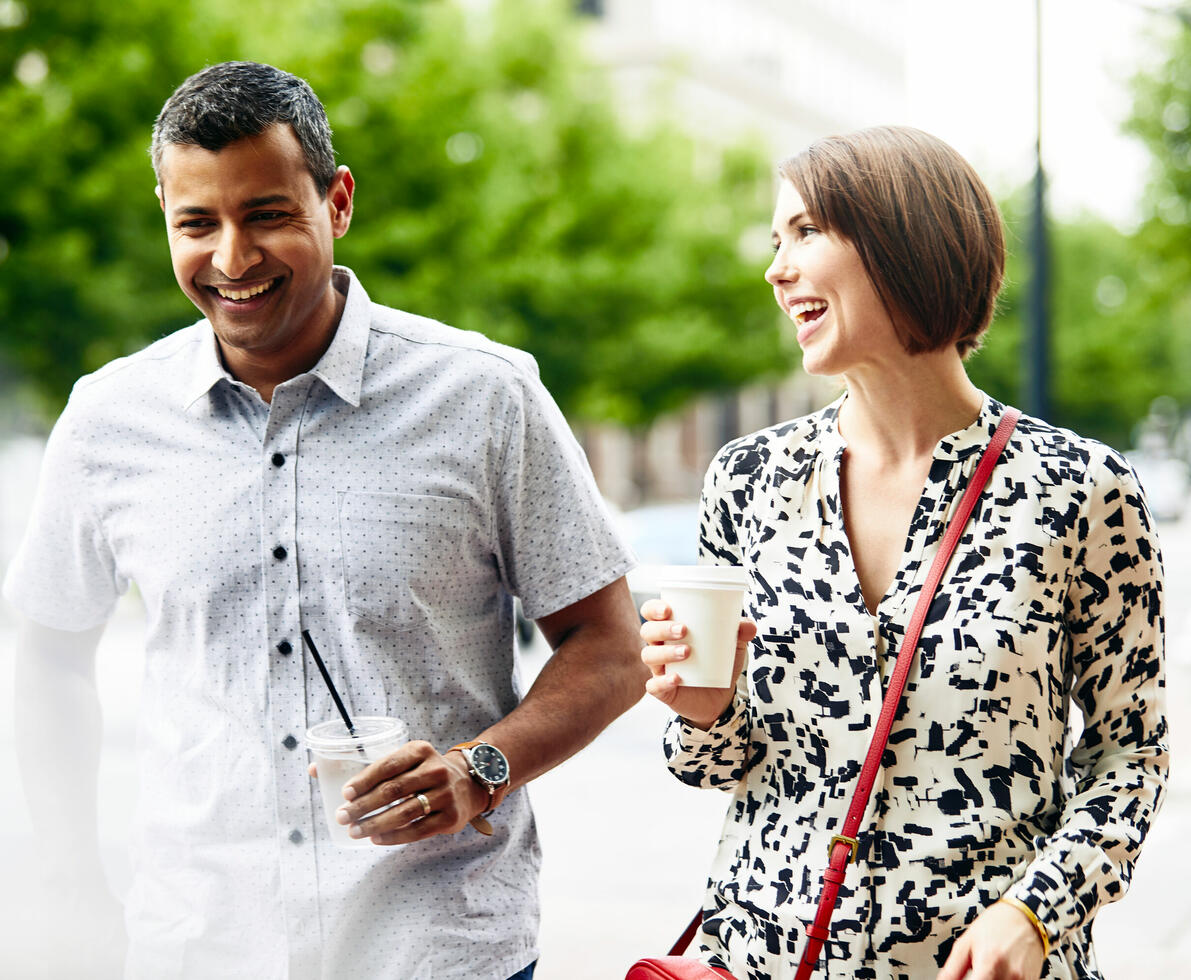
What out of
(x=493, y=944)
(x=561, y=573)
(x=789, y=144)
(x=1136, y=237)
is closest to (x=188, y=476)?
(x=561, y=573)

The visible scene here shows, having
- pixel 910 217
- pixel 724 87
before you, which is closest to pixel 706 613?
pixel 910 217

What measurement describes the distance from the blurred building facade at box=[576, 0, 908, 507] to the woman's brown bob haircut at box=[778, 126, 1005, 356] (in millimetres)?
27827

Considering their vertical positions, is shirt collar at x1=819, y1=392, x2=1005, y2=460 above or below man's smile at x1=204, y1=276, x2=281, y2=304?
below

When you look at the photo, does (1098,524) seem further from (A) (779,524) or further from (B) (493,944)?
(B) (493,944)

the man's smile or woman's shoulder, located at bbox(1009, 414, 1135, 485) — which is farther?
the man's smile

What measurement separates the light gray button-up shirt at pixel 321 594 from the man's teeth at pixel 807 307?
499mm

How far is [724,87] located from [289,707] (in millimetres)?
49982

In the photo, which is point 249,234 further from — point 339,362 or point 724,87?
point 724,87

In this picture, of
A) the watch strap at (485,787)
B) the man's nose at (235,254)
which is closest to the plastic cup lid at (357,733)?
the watch strap at (485,787)

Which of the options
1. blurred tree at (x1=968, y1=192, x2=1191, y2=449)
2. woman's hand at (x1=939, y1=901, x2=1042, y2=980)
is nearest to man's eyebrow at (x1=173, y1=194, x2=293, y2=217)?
woman's hand at (x1=939, y1=901, x2=1042, y2=980)

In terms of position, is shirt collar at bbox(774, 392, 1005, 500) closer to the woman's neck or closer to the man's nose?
the woman's neck

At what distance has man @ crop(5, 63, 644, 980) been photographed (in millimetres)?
2287

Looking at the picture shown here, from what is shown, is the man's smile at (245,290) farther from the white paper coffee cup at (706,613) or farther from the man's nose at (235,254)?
the white paper coffee cup at (706,613)

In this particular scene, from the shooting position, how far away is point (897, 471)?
2320 millimetres
